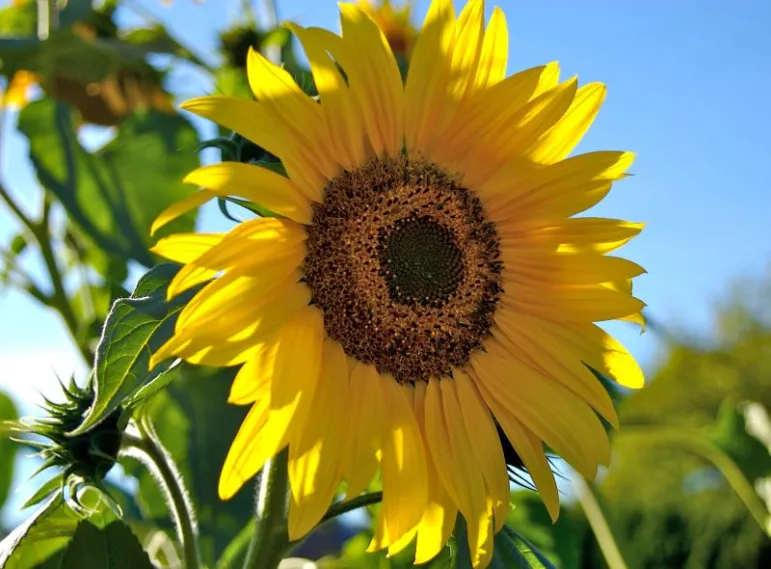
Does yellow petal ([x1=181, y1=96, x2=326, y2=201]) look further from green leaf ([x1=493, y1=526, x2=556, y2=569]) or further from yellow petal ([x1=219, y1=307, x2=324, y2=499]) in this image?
green leaf ([x1=493, y1=526, x2=556, y2=569])

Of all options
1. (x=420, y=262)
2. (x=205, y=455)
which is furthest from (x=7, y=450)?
(x=420, y=262)

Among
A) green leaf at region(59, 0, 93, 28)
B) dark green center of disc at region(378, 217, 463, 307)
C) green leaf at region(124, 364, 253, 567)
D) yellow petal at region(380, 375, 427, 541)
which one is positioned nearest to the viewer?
yellow petal at region(380, 375, 427, 541)


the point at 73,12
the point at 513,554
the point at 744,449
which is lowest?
the point at 744,449

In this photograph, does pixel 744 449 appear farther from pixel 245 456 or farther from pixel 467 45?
pixel 245 456

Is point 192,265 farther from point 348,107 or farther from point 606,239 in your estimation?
point 606,239

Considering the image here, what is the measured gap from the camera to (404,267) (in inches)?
41.2

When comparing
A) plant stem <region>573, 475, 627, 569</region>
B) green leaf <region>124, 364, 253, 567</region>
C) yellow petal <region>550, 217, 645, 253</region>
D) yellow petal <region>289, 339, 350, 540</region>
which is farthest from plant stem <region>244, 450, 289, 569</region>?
plant stem <region>573, 475, 627, 569</region>

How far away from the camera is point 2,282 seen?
1.60 metres

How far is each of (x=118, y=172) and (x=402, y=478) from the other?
3.44 ft

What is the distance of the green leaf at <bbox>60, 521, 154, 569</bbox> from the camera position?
3.04 ft

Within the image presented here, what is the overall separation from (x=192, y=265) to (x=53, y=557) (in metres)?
0.43

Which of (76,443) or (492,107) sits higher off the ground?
(492,107)

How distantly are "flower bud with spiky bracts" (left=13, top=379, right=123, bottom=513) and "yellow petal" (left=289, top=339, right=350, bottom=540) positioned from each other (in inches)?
6.7

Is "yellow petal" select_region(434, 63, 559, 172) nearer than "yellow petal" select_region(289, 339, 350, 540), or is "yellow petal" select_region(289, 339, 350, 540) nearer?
"yellow petal" select_region(289, 339, 350, 540)
